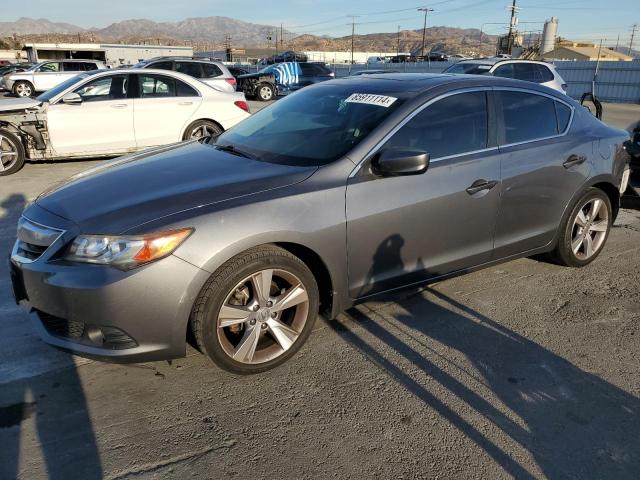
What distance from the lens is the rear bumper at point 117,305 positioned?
2488mm

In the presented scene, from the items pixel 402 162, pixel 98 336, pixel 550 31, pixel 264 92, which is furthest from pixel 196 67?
pixel 550 31

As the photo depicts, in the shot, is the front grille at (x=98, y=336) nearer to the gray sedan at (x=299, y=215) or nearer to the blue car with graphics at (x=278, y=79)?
the gray sedan at (x=299, y=215)

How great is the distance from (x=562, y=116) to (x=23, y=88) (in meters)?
24.0

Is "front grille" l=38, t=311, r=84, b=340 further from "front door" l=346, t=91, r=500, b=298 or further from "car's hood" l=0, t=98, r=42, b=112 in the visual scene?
"car's hood" l=0, t=98, r=42, b=112

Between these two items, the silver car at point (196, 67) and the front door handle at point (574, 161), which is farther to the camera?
the silver car at point (196, 67)

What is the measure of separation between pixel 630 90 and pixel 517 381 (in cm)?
2462

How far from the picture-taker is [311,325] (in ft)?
10.2

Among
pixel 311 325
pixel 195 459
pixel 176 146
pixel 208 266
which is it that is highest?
pixel 176 146

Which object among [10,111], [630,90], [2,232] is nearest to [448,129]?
[2,232]

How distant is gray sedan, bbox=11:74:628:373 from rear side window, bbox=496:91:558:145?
0.01 metres

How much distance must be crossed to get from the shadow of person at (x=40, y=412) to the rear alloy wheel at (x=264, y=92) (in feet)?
63.2

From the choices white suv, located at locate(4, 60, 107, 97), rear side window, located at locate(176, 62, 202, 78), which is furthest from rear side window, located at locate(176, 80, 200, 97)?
white suv, located at locate(4, 60, 107, 97)

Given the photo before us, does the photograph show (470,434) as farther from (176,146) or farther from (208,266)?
(176,146)

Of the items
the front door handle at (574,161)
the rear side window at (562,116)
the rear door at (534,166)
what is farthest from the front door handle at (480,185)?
the rear side window at (562,116)
